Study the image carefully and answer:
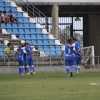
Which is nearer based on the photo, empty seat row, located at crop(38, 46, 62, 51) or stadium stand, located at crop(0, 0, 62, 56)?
empty seat row, located at crop(38, 46, 62, 51)

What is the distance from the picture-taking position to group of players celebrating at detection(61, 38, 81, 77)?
28.6m

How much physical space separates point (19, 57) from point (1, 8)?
9.21 meters

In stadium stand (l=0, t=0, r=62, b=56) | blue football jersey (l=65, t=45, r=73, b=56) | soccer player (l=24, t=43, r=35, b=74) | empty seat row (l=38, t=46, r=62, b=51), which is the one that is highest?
stadium stand (l=0, t=0, r=62, b=56)

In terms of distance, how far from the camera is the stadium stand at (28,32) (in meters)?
38.0

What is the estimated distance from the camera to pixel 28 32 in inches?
1543

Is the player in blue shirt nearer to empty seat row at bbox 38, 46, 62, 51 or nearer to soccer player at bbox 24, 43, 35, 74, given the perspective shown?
soccer player at bbox 24, 43, 35, 74

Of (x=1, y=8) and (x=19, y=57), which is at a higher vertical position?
(x=1, y=8)

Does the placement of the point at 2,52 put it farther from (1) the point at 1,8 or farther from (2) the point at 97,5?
(2) the point at 97,5

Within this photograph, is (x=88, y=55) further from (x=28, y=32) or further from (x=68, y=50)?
(x=68, y=50)

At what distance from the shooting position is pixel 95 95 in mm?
15539

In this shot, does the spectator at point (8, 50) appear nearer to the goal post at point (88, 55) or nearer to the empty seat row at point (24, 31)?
the empty seat row at point (24, 31)

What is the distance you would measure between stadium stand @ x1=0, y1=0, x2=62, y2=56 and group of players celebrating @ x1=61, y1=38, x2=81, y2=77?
773 centimetres

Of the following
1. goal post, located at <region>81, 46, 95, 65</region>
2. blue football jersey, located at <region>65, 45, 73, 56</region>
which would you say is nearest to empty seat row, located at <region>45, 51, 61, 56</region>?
goal post, located at <region>81, 46, 95, 65</region>

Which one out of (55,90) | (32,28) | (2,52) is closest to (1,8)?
(32,28)
